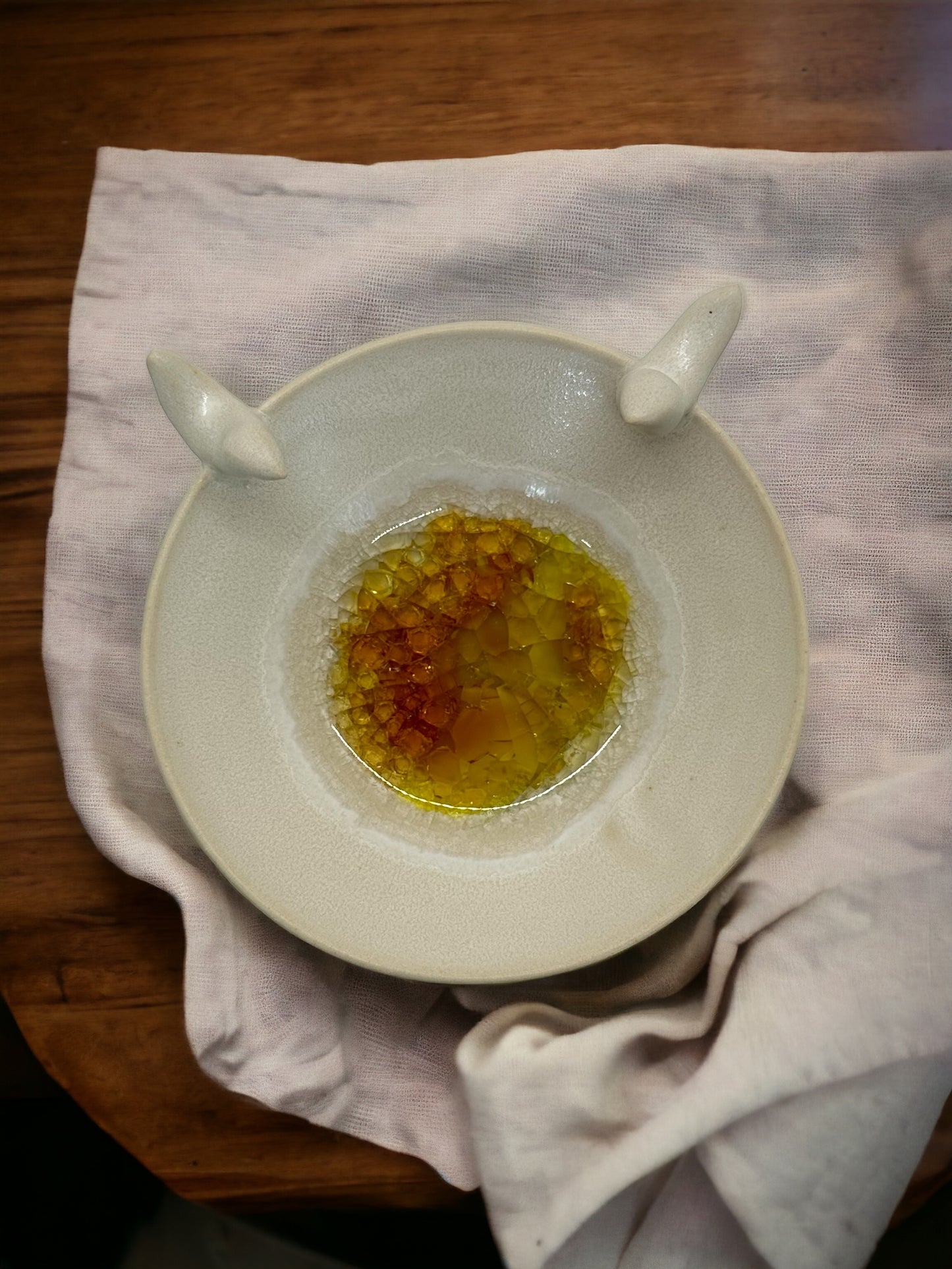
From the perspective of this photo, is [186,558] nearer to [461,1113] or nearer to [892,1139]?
[461,1113]

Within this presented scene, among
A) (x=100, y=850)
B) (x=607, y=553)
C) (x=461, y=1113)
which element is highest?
(x=607, y=553)

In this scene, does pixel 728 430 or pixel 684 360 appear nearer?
pixel 684 360

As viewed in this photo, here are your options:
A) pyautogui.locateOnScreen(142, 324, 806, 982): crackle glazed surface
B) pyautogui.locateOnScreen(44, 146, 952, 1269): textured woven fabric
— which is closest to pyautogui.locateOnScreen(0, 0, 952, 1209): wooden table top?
pyautogui.locateOnScreen(44, 146, 952, 1269): textured woven fabric

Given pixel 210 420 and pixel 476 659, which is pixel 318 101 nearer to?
pixel 210 420

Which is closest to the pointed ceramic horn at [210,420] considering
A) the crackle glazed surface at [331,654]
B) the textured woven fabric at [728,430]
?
the crackle glazed surface at [331,654]

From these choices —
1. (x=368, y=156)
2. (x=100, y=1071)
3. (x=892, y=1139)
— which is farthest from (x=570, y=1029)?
(x=368, y=156)

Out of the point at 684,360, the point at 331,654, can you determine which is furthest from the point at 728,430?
the point at 331,654
